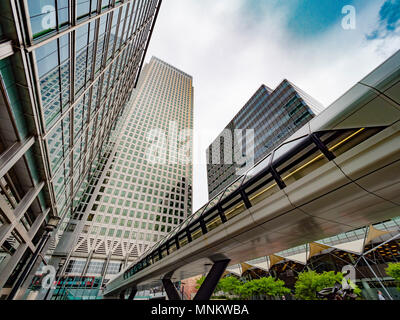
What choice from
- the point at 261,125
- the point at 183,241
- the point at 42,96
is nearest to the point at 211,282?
the point at 183,241

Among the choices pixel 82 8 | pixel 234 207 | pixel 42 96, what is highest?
pixel 82 8

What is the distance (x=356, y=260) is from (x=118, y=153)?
2872 inches

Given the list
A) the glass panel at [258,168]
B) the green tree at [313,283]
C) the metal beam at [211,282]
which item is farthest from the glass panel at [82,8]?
the green tree at [313,283]

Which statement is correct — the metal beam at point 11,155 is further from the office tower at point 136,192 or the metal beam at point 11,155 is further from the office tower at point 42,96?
the office tower at point 136,192

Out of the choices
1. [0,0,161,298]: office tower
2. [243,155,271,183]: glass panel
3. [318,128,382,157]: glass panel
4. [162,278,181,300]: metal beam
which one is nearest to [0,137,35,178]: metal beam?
[0,0,161,298]: office tower

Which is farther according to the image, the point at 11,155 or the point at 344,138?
the point at 11,155

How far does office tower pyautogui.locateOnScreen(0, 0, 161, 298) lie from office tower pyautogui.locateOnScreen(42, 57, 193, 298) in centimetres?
3017

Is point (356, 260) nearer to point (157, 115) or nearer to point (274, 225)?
point (274, 225)

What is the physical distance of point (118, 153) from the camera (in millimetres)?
70438

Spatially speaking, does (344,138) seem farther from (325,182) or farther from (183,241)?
(183,241)

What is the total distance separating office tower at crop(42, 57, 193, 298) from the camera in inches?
1962

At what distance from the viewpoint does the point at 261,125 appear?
60.4m

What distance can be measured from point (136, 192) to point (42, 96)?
58.8 metres
